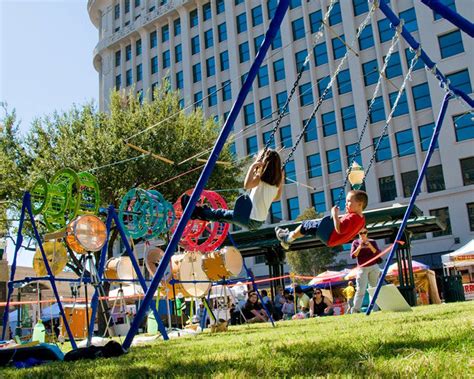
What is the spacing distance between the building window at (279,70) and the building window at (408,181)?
1444cm

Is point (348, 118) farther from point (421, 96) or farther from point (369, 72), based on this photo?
point (421, 96)

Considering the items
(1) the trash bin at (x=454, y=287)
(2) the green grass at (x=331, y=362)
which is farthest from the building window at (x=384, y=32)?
(2) the green grass at (x=331, y=362)

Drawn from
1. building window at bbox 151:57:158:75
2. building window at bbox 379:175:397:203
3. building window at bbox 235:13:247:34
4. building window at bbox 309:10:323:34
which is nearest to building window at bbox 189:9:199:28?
building window at bbox 151:57:158:75

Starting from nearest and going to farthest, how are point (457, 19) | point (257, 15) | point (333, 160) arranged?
point (457, 19), point (333, 160), point (257, 15)

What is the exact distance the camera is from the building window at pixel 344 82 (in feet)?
135

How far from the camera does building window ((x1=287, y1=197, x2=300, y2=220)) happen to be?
42394 millimetres

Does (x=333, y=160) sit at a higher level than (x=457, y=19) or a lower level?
higher

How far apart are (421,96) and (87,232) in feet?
114

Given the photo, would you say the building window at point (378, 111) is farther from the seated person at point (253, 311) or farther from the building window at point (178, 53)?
the seated person at point (253, 311)

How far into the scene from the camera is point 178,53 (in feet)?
173

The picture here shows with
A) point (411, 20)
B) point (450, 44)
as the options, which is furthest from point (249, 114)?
point (450, 44)

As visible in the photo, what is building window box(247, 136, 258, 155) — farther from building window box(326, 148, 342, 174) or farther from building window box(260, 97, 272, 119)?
building window box(326, 148, 342, 174)

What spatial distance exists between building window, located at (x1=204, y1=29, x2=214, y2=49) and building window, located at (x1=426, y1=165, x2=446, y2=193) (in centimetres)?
2565

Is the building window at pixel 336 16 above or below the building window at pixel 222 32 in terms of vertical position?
below
